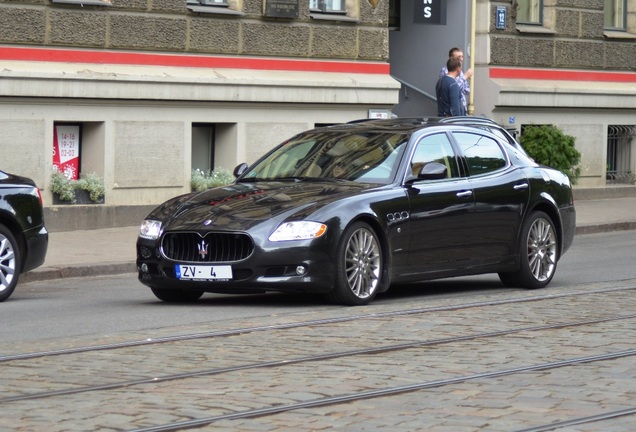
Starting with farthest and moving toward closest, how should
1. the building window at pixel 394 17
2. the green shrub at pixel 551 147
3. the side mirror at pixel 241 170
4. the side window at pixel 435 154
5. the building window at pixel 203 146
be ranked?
the building window at pixel 394 17, the green shrub at pixel 551 147, the building window at pixel 203 146, the side mirror at pixel 241 170, the side window at pixel 435 154

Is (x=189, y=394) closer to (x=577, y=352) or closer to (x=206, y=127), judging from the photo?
(x=577, y=352)

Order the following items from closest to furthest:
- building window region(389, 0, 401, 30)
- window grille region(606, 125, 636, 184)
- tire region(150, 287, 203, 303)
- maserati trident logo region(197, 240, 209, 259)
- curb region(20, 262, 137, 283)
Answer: maserati trident logo region(197, 240, 209, 259)
tire region(150, 287, 203, 303)
curb region(20, 262, 137, 283)
building window region(389, 0, 401, 30)
window grille region(606, 125, 636, 184)

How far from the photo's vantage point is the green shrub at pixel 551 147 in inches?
1043

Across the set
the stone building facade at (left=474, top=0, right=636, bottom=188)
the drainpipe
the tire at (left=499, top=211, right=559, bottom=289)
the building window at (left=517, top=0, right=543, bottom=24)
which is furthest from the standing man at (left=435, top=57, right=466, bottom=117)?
the tire at (left=499, top=211, right=559, bottom=289)

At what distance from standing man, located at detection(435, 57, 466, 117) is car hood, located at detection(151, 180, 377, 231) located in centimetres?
914

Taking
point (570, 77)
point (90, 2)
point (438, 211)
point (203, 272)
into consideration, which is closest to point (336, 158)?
point (438, 211)

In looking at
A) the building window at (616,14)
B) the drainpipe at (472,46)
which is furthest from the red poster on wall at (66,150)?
the building window at (616,14)

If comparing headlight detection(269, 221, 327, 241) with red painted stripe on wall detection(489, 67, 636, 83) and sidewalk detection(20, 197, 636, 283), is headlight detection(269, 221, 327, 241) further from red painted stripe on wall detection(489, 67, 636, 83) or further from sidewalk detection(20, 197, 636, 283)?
red painted stripe on wall detection(489, 67, 636, 83)

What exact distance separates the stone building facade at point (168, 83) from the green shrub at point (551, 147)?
304cm

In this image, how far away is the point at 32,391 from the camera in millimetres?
8281

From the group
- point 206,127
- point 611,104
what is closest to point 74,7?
point 206,127

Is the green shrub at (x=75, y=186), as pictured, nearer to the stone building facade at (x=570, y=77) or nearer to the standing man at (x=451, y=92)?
the standing man at (x=451, y=92)

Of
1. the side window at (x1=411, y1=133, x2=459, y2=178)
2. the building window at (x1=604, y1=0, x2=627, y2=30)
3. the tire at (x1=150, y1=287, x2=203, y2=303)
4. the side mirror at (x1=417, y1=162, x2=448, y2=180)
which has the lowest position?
the tire at (x1=150, y1=287, x2=203, y2=303)

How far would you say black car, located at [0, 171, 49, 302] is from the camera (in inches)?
527
